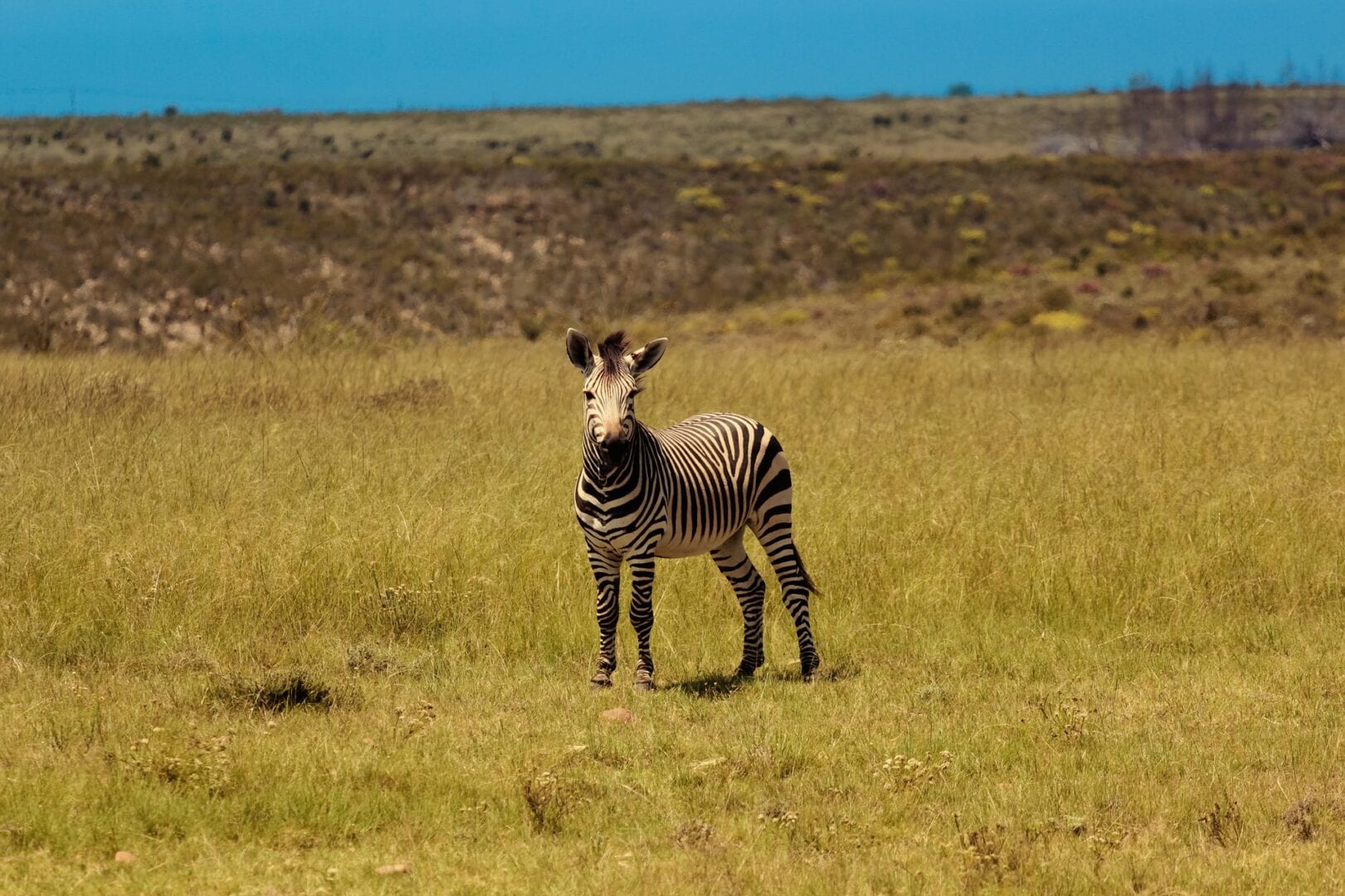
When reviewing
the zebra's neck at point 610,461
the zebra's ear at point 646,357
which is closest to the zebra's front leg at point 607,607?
the zebra's neck at point 610,461

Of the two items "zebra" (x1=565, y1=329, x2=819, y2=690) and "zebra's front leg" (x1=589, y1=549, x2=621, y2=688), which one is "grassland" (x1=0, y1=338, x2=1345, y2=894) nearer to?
"zebra's front leg" (x1=589, y1=549, x2=621, y2=688)

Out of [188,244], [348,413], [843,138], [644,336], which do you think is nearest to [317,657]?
[348,413]

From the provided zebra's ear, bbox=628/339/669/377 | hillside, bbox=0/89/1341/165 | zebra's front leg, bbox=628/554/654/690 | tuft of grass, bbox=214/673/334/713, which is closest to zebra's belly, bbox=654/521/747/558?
zebra's front leg, bbox=628/554/654/690

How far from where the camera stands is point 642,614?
776 centimetres

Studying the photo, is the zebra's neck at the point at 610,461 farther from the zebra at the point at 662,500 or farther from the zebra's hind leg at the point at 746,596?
the zebra's hind leg at the point at 746,596

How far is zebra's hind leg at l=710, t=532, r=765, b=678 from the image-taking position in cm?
836

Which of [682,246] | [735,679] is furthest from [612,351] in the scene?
[682,246]

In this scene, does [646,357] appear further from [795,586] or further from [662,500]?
[795,586]

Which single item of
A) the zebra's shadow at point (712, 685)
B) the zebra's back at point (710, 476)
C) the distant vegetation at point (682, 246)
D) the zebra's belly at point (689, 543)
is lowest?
the zebra's shadow at point (712, 685)

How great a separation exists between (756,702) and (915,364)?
43.1 ft

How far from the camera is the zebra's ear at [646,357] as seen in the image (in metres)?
7.25

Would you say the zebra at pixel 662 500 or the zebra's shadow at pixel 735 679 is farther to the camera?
the zebra's shadow at pixel 735 679

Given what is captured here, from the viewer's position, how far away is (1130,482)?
38.6ft

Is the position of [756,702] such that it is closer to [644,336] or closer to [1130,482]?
[1130,482]
